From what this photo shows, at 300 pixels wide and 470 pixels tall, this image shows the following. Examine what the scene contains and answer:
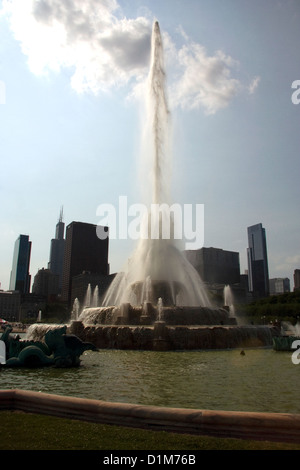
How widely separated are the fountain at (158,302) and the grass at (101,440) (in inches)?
771

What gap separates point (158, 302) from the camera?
36656 millimetres

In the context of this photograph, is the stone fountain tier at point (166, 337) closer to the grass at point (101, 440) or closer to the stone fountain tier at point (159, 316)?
the stone fountain tier at point (159, 316)

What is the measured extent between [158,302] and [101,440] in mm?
30805

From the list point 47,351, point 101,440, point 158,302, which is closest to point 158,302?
point 158,302

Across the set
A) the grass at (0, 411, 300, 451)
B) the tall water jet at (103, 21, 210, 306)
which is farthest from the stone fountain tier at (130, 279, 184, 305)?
the grass at (0, 411, 300, 451)

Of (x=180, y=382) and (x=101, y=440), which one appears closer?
(x=101, y=440)

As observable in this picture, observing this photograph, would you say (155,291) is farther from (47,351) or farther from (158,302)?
(47,351)

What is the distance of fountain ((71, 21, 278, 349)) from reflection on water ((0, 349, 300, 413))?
23.9 feet

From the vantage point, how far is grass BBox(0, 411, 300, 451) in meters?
5.77

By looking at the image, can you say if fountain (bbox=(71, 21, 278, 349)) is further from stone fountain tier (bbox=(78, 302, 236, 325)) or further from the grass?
the grass

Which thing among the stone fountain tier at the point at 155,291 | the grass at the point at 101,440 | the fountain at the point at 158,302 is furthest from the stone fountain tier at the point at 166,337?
the grass at the point at 101,440

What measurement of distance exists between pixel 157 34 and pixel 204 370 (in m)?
44.5
